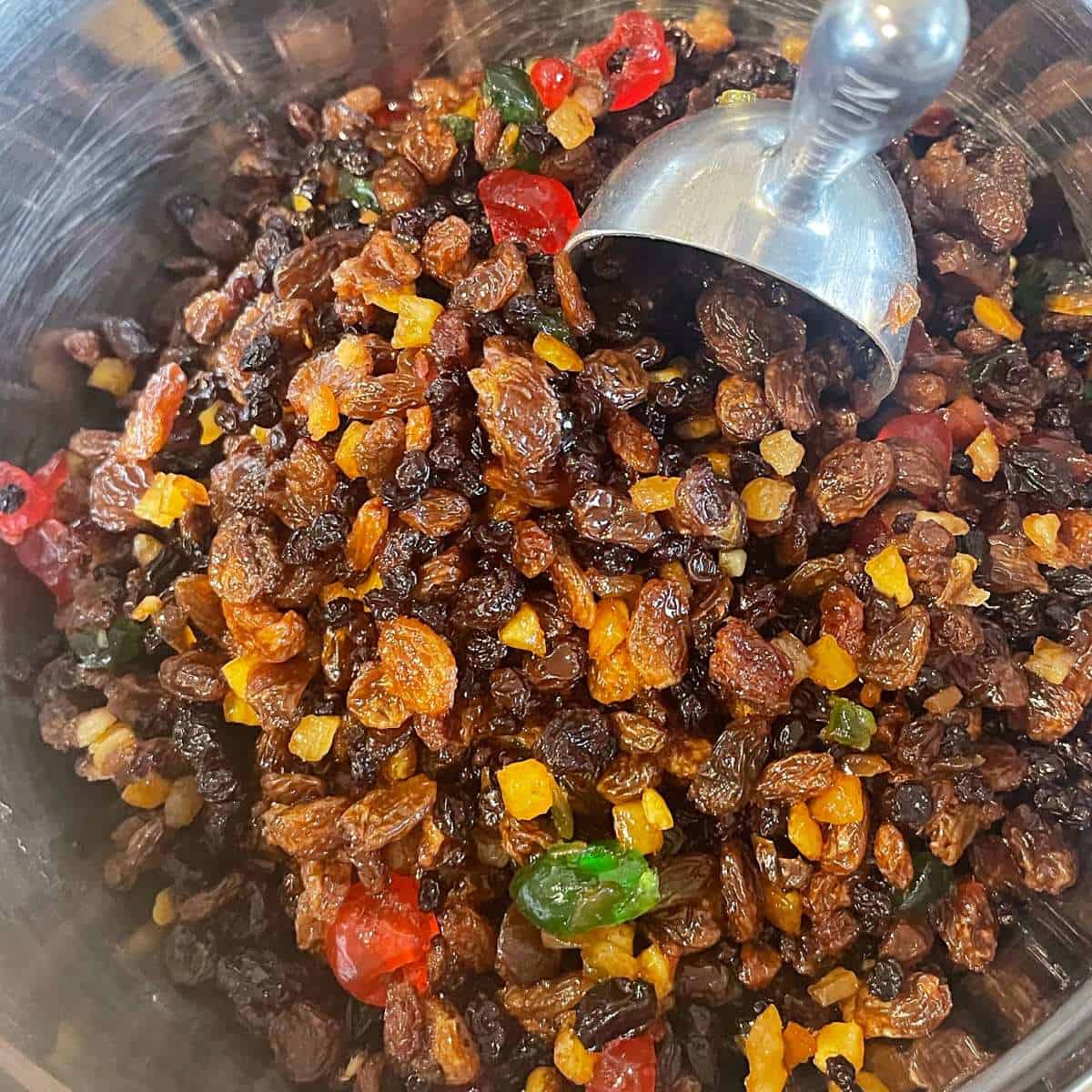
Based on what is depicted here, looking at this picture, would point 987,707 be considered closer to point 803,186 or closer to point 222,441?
point 803,186

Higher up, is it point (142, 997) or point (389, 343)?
point (389, 343)

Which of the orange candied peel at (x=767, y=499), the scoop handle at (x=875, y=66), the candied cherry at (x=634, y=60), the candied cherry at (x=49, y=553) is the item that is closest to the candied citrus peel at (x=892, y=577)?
A: the orange candied peel at (x=767, y=499)

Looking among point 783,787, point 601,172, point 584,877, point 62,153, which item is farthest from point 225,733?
point 601,172

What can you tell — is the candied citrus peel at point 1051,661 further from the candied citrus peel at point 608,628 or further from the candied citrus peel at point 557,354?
the candied citrus peel at point 557,354

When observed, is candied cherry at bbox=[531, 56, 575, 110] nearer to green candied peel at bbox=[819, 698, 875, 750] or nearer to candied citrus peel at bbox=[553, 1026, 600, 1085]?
green candied peel at bbox=[819, 698, 875, 750]

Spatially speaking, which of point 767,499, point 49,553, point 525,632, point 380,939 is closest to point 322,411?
point 525,632

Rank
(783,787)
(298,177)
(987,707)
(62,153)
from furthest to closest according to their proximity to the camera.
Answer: (298,177) < (62,153) < (987,707) < (783,787)
